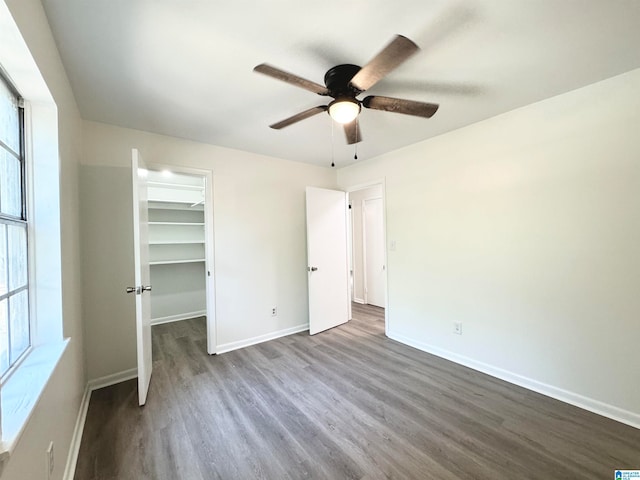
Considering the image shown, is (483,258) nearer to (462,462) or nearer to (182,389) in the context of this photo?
(462,462)

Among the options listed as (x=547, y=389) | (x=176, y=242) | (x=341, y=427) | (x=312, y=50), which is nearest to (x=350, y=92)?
(x=312, y=50)

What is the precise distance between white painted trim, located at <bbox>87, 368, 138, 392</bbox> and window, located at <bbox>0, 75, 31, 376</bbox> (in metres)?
1.32

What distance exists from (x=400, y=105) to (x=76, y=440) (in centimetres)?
295

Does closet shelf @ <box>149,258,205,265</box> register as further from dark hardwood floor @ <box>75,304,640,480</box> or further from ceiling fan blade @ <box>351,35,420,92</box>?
ceiling fan blade @ <box>351,35,420,92</box>

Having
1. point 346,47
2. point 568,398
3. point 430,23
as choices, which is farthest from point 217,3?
point 568,398

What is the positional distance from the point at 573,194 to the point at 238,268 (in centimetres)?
324

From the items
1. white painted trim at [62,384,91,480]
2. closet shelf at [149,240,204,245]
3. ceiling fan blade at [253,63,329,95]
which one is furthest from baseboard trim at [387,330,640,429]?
closet shelf at [149,240,204,245]

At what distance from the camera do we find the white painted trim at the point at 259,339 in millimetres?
3043

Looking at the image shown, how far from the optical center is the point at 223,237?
10.0 ft

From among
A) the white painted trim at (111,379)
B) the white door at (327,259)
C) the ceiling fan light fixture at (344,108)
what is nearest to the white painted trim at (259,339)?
the white door at (327,259)

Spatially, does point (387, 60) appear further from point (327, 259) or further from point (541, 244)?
point (327, 259)

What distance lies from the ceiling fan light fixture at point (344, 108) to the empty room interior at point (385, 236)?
2 centimetres

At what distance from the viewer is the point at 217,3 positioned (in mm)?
1221

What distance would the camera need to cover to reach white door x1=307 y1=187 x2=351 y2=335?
358 centimetres
